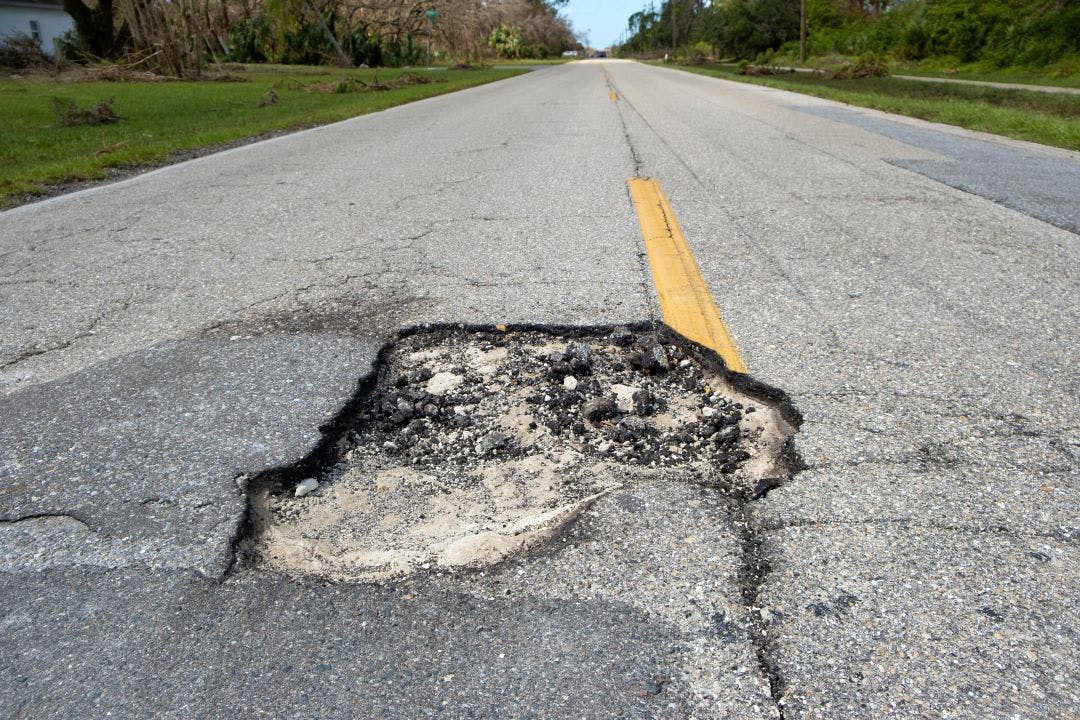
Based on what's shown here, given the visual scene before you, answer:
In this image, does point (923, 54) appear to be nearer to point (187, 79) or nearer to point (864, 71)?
point (864, 71)

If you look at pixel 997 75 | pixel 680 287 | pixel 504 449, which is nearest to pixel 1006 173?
pixel 680 287

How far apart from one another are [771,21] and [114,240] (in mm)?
49568

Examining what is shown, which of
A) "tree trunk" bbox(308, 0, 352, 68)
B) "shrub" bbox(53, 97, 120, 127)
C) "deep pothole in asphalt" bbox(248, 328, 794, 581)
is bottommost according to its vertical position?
"deep pothole in asphalt" bbox(248, 328, 794, 581)

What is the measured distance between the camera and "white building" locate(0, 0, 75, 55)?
3166cm

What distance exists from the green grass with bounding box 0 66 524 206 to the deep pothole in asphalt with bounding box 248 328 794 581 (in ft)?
17.8

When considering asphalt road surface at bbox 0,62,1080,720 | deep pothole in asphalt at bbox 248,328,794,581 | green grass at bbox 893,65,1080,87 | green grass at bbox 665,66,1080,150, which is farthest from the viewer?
green grass at bbox 893,65,1080,87

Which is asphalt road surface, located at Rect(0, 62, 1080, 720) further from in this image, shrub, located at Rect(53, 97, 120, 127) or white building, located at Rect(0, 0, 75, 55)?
white building, located at Rect(0, 0, 75, 55)

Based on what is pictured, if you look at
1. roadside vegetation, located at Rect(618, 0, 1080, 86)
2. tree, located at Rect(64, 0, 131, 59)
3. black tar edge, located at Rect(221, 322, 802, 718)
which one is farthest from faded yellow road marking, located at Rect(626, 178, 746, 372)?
tree, located at Rect(64, 0, 131, 59)

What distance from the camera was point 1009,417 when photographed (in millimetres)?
2281

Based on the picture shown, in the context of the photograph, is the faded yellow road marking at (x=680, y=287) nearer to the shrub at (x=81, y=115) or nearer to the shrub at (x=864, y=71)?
the shrub at (x=81, y=115)

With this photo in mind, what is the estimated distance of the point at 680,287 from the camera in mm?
3551

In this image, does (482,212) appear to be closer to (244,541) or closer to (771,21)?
(244,541)

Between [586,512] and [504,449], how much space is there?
455 mm

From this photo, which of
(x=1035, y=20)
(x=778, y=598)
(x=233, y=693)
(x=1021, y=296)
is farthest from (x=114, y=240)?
(x=1035, y=20)
